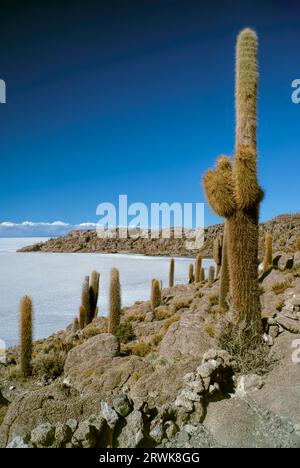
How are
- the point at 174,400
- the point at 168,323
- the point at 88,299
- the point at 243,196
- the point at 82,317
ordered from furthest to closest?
the point at 88,299, the point at 82,317, the point at 168,323, the point at 243,196, the point at 174,400

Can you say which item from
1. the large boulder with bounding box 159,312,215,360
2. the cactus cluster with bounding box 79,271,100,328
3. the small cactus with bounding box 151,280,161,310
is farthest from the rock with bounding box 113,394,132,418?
the small cactus with bounding box 151,280,161,310

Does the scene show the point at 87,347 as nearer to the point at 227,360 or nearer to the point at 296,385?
the point at 227,360

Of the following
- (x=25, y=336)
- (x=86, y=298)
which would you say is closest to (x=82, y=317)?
(x=86, y=298)

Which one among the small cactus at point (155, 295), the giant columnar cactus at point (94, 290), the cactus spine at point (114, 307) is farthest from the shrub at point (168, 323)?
the small cactus at point (155, 295)

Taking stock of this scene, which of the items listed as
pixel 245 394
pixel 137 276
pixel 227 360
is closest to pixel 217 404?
pixel 245 394

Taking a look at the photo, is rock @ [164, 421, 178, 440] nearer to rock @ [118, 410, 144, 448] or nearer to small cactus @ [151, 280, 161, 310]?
rock @ [118, 410, 144, 448]

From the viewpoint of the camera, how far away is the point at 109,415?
414cm

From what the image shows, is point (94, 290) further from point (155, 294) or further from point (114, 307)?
point (114, 307)

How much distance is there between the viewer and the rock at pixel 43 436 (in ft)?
12.3

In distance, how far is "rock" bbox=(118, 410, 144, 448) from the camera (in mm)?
4035

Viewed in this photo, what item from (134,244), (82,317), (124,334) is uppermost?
(134,244)

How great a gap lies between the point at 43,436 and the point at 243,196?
199 inches

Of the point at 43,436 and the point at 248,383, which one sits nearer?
the point at 43,436

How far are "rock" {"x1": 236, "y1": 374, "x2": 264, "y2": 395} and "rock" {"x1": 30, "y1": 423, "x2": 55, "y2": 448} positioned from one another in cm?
288
